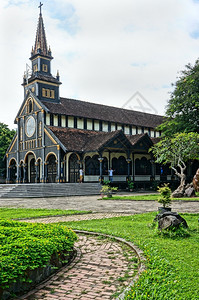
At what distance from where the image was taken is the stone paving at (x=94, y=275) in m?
4.50

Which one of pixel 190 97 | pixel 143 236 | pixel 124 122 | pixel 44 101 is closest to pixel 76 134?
pixel 44 101

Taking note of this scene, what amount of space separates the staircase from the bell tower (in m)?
13.9

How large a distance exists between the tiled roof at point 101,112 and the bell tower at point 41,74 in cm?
153

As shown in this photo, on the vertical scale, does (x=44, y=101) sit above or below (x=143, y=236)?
above

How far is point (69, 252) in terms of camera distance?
20.4ft

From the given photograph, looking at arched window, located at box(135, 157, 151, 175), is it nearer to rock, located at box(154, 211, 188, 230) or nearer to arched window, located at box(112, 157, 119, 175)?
arched window, located at box(112, 157, 119, 175)

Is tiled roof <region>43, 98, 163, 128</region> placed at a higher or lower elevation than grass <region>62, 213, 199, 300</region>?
higher

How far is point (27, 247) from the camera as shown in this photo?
5.04 m

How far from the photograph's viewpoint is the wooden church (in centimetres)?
3379

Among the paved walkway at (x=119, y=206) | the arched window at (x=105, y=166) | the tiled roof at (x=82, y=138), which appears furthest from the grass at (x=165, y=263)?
the arched window at (x=105, y=166)

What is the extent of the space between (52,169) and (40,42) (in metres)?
17.7

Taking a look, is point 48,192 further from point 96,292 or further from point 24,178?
point 96,292

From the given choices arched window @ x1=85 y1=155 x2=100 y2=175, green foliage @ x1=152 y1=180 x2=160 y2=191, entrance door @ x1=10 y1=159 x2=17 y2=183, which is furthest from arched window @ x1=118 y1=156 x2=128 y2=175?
entrance door @ x1=10 y1=159 x2=17 y2=183

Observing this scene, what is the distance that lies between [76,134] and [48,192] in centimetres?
1053
